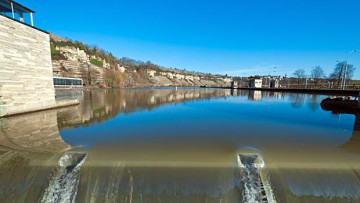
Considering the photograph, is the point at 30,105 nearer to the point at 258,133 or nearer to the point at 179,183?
the point at 179,183

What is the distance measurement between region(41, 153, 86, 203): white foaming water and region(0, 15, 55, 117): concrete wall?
13.7 m

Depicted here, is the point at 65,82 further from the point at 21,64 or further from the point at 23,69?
the point at 21,64

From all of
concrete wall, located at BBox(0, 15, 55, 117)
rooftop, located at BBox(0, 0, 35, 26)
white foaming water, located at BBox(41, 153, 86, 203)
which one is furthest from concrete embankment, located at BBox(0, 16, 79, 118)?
white foaming water, located at BBox(41, 153, 86, 203)

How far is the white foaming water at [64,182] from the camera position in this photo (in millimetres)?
6312

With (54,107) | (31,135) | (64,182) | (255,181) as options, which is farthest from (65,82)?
(255,181)

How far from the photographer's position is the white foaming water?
6.31m

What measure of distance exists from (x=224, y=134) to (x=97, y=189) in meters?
9.06

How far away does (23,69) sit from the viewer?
1756cm

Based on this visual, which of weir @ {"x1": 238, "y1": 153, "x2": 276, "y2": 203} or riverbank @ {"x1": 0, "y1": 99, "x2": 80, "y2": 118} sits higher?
riverbank @ {"x1": 0, "y1": 99, "x2": 80, "y2": 118}

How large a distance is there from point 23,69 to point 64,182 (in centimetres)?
1697

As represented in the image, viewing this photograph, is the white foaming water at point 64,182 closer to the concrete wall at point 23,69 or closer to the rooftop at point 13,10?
the concrete wall at point 23,69

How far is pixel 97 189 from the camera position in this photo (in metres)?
6.50

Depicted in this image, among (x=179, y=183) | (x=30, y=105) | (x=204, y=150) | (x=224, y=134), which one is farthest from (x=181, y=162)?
(x=30, y=105)

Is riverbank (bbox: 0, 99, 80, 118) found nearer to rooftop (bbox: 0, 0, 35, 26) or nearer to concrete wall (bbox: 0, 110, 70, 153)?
concrete wall (bbox: 0, 110, 70, 153)
